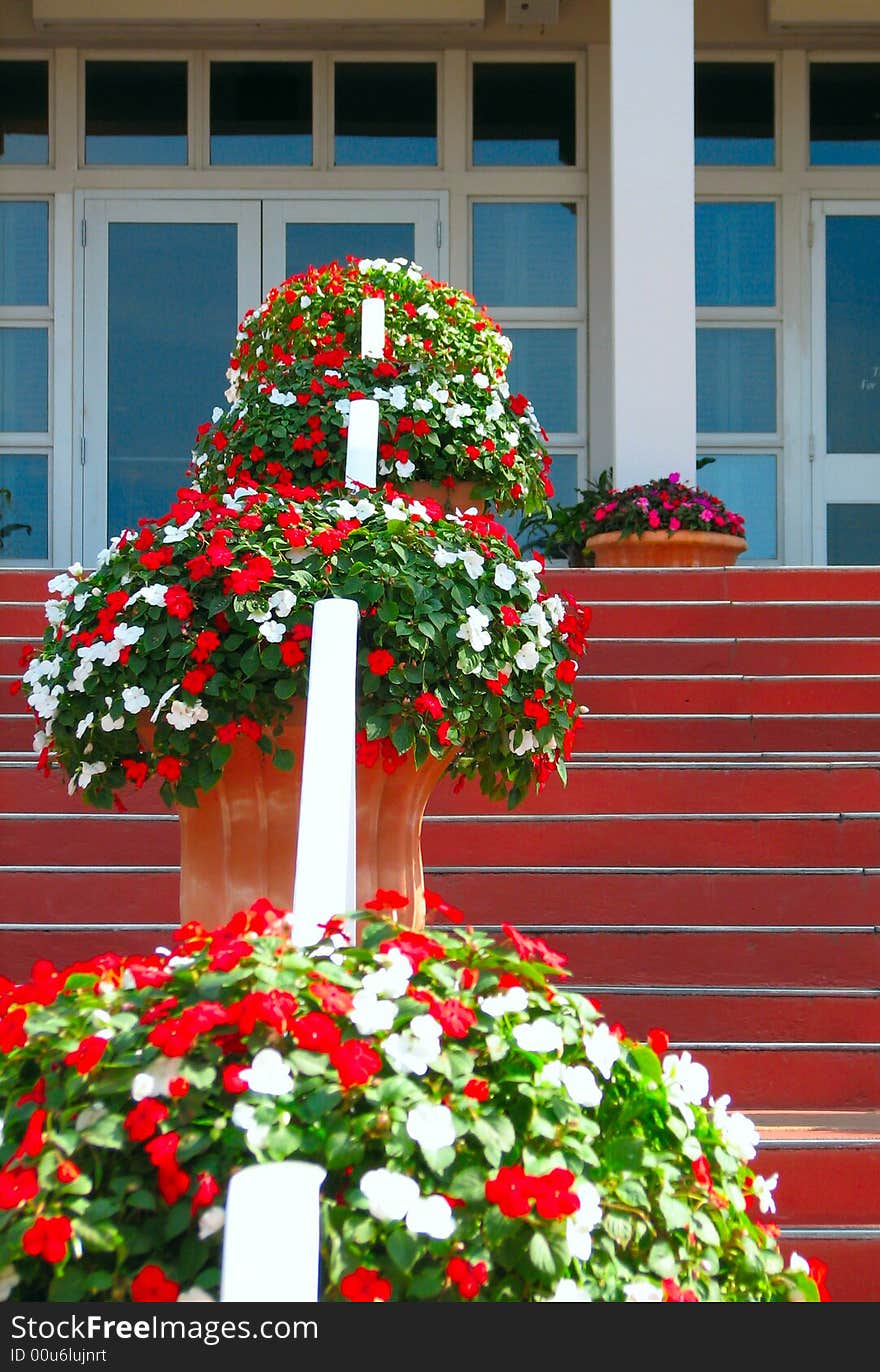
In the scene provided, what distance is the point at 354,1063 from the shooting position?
1.27m

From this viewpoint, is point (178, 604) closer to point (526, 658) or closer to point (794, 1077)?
point (526, 658)

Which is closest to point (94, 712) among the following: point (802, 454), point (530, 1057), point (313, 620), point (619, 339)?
point (313, 620)

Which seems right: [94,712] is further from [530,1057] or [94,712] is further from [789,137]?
[789,137]

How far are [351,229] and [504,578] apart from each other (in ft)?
24.1

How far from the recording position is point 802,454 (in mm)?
9508

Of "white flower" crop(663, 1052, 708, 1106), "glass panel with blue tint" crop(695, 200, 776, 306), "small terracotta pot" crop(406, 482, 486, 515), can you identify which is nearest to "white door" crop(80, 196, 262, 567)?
"glass panel with blue tint" crop(695, 200, 776, 306)

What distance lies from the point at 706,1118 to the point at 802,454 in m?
8.44

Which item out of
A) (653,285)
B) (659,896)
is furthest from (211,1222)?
(653,285)

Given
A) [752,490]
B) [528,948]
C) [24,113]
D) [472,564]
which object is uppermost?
[24,113]

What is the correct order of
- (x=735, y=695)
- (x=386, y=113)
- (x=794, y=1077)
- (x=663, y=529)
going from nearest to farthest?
(x=794, y=1077) → (x=735, y=695) → (x=663, y=529) → (x=386, y=113)

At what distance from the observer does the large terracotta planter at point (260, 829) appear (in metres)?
2.61

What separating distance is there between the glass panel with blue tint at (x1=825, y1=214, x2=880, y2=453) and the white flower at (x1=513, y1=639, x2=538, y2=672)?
7451 millimetres

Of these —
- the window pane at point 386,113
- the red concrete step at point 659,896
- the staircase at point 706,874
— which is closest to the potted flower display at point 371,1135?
the staircase at point 706,874

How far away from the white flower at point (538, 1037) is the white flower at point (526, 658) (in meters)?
1.26
